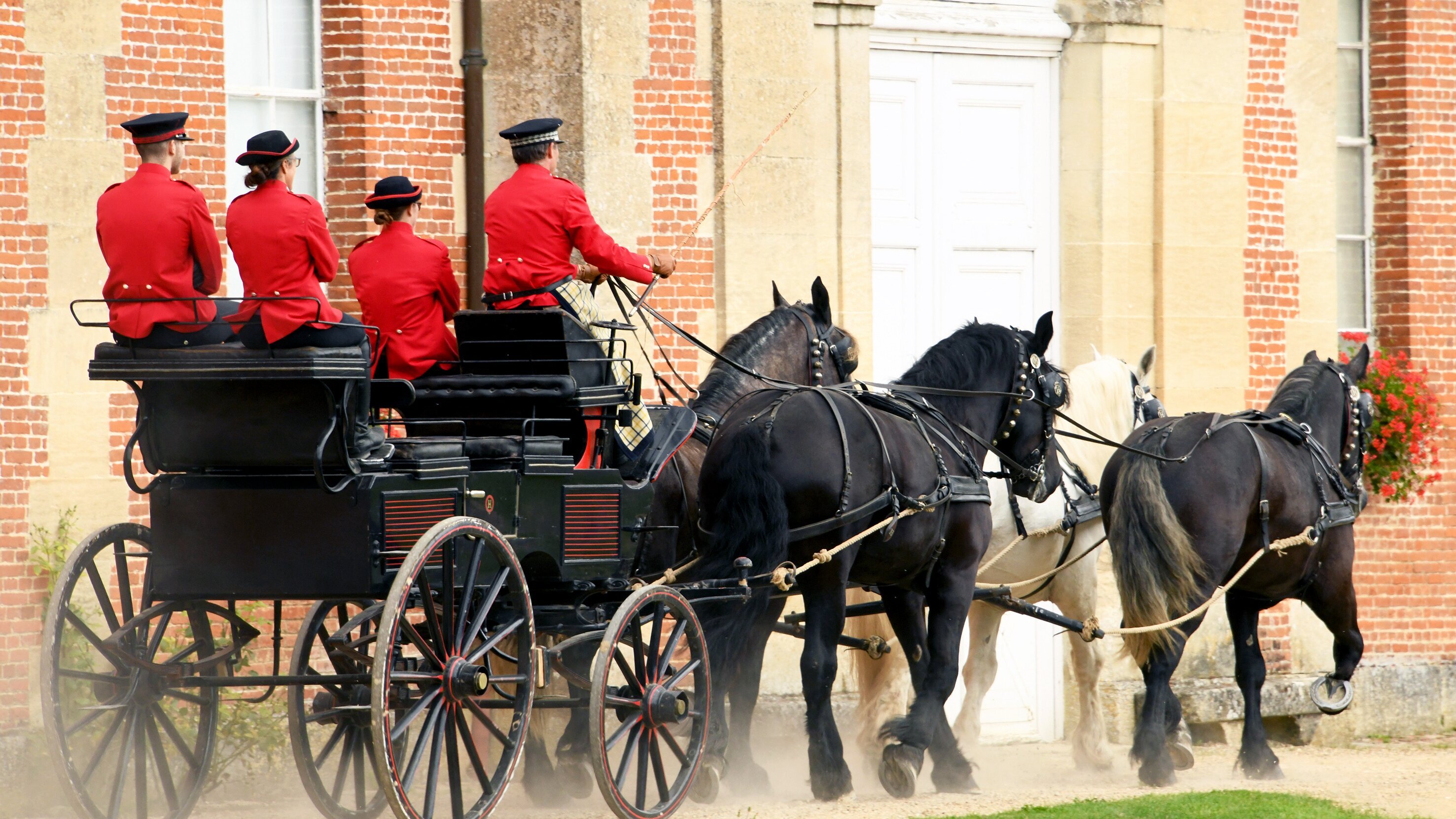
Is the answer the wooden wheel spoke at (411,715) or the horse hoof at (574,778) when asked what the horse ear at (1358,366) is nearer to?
the horse hoof at (574,778)

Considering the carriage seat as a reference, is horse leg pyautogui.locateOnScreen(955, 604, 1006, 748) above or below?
below

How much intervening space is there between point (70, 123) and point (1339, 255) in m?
9.14

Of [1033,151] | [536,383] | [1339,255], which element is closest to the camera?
[536,383]

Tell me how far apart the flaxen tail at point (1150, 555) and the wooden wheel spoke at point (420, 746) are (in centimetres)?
393

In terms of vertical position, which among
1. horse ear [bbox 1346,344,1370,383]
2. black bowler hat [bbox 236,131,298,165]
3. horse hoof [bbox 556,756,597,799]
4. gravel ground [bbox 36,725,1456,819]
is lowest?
gravel ground [bbox 36,725,1456,819]

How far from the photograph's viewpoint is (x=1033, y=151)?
12.4 metres

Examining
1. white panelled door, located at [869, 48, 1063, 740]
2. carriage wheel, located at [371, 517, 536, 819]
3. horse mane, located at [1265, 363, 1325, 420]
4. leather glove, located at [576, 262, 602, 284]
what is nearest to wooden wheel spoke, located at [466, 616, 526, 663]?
carriage wheel, located at [371, 517, 536, 819]

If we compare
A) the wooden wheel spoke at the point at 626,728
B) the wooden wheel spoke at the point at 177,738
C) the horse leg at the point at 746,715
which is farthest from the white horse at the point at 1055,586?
the wooden wheel spoke at the point at 177,738

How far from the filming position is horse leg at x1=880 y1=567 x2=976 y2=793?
8.02m

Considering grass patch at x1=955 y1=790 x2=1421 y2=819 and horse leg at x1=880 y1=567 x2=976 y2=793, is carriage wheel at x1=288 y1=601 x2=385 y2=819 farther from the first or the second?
grass patch at x1=955 y1=790 x2=1421 y2=819

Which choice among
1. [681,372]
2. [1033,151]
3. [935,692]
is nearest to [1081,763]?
[935,692]

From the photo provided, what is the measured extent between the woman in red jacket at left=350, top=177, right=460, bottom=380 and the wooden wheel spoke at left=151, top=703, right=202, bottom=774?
1574mm

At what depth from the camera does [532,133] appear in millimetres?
7441

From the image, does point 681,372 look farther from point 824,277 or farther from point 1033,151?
point 1033,151
